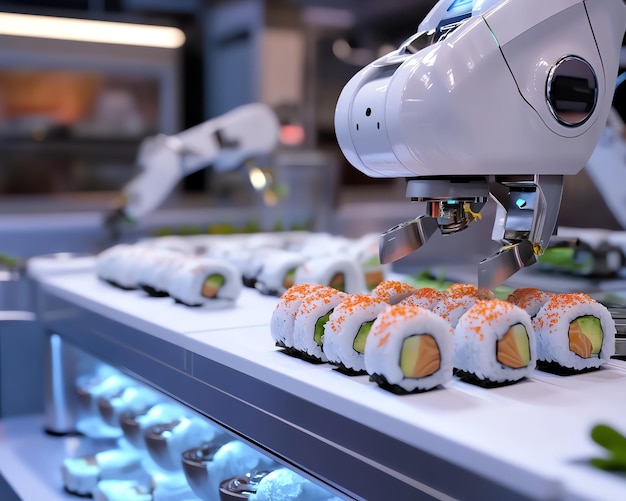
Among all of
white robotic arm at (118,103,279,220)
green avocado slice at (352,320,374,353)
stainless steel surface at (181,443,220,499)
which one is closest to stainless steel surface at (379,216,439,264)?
green avocado slice at (352,320,374,353)

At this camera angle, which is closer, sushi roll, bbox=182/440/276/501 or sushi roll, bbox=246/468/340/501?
sushi roll, bbox=246/468/340/501

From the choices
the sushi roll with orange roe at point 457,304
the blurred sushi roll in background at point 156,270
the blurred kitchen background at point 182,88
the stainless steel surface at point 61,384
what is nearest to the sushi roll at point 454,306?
the sushi roll with orange roe at point 457,304

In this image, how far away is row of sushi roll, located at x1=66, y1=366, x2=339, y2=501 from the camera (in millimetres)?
1484

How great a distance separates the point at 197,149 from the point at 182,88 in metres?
3.64

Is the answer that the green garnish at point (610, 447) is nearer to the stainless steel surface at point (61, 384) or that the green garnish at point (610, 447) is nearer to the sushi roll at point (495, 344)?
the sushi roll at point (495, 344)

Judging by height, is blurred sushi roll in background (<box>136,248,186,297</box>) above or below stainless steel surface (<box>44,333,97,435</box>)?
above

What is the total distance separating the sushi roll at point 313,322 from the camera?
135cm

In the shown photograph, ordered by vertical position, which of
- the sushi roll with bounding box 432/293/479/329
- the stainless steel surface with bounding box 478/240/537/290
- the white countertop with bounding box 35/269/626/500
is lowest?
Answer: the white countertop with bounding box 35/269/626/500

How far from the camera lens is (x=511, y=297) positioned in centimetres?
142

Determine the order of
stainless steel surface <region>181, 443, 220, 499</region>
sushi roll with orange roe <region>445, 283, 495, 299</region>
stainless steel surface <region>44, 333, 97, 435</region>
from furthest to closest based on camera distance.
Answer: stainless steel surface <region>44, 333, 97, 435</region> < stainless steel surface <region>181, 443, 220, 499</region> < sushi roll with orange roe <region>445, 283, 495, 299</region>

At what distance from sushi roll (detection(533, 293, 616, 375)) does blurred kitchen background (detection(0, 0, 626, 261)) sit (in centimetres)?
330

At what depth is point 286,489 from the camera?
142 cm

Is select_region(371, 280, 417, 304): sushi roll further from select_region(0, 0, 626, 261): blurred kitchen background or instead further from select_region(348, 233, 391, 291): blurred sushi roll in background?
select_region(0, 0, 626, 261): blurred kitchen background

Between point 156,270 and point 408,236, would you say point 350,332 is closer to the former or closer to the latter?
point 408,236
